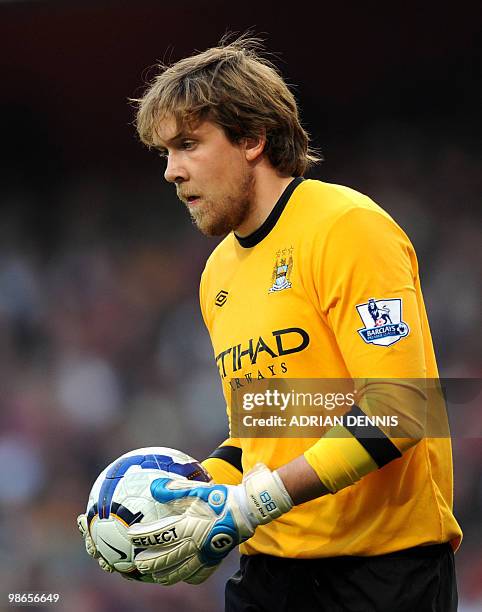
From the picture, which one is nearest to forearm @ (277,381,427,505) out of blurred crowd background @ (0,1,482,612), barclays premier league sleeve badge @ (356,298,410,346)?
barclays premier league sleeve badge @ (356,298,410,346)

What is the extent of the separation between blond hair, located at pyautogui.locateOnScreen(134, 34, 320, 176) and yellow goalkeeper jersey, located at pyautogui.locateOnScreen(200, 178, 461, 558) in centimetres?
25

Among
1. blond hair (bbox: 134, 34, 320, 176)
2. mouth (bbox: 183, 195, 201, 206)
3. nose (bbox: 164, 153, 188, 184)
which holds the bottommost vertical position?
mouth (bbox: 183, 195, 201, 206)

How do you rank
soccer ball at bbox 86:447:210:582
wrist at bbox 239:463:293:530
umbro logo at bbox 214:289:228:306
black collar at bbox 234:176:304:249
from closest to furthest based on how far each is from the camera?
1. wrist at bbox 239:463:293:530
2. soccer ball at bbox 86:447:210:582
3. black collar at bbox 234:176:304:249
4. umbro logo at bbox 214:289:228:306

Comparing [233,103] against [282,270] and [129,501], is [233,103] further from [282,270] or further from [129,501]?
[129,501]

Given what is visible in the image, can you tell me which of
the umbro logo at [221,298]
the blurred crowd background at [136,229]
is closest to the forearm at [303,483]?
the umbro logo at [221,298]

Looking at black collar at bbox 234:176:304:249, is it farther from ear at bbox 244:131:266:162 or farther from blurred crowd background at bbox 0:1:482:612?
blurred crowd background at bbox 0:1:482:612

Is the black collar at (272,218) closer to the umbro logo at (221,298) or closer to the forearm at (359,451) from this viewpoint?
the umbro logo at (221,298)

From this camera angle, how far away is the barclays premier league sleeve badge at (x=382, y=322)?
2314 mm

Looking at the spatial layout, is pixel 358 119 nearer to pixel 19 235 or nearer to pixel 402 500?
pixel 19 235

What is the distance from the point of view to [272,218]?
2.78 meters

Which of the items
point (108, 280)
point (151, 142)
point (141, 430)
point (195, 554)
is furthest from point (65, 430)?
point (195, 554)

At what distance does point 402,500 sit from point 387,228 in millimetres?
683

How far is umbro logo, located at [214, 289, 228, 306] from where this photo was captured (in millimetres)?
2904

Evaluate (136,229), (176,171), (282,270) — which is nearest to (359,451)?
(282,270)
